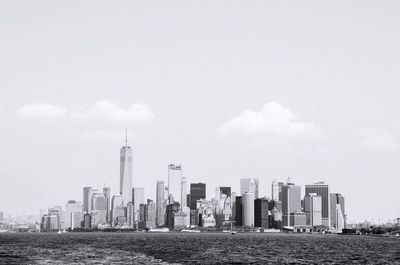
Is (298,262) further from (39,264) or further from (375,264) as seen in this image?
(39,264)

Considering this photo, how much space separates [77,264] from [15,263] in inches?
377

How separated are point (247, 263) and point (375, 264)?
20.5 metres

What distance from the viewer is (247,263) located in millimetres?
103812

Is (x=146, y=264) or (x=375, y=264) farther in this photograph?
(x=375, y=264)

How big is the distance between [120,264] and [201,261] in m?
16.9

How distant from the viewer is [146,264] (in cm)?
9650

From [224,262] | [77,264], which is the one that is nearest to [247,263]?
[224,262]

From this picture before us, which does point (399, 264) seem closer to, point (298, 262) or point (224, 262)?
point (298, 262)

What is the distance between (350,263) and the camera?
355ft

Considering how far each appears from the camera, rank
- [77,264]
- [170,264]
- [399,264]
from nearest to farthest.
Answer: [77,264] → [170,264] → [399,264]

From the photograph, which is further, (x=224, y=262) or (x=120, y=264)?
(x=224, y=262)

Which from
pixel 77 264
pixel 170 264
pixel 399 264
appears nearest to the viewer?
pixel 77 264

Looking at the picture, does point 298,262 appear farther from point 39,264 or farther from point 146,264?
point 39,264

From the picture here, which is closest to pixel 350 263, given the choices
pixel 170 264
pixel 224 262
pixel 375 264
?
pixel 375 264
